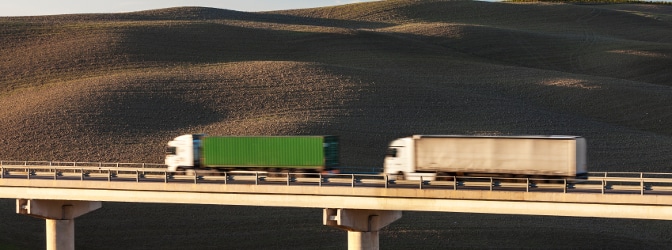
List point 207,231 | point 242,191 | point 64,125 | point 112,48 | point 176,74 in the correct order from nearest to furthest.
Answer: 1. point 242,191
2. point 207,231
3. point 64,125
4. point 176,74
5. point 112,48

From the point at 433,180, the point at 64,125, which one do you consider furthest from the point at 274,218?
the point at 64,125

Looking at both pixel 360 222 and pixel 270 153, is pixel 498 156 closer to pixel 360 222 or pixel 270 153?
pixel 360 222

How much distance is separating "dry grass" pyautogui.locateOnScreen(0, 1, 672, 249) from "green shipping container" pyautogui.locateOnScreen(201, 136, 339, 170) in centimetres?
1061

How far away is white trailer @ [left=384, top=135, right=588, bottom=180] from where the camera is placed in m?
47.8

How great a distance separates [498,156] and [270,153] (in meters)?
12.6

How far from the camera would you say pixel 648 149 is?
328ft

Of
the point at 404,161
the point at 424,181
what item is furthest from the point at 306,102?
the point at 424,181

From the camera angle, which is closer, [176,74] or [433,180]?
[433,180]

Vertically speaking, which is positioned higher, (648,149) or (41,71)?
(41,71)

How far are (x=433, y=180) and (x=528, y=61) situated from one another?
11279 cm

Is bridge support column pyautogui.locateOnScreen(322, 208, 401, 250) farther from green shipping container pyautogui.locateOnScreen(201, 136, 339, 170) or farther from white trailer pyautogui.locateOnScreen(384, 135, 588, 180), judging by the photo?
green shipping container pyautogui.locateOnScreen(201, 136, 339, 170)

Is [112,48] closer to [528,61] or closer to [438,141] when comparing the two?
[528,61]

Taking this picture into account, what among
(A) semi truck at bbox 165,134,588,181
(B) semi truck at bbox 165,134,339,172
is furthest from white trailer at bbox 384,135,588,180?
(B) semi truck at bbox 165,134,339,172

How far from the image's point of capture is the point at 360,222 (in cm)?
4800
